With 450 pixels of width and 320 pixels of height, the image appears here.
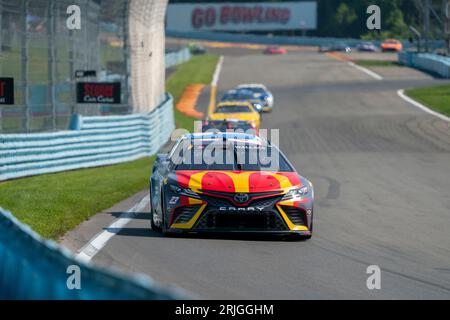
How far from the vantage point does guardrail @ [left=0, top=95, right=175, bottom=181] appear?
20125 millimetres

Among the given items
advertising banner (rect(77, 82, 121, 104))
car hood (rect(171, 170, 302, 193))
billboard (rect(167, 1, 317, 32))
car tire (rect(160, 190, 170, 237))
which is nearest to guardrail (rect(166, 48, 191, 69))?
billboard (rect(167, 1, 317, 32))

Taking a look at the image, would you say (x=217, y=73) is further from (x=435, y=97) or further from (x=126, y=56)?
(x=126, y=56)

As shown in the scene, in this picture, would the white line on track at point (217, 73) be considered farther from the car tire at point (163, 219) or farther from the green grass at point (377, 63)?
the car tire at point (163, 219)

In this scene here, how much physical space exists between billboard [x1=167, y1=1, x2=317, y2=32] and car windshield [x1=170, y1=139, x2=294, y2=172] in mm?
112912

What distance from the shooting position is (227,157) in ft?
41.7

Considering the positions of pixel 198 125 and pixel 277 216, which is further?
pixel 198 125

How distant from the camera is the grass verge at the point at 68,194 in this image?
1275cm

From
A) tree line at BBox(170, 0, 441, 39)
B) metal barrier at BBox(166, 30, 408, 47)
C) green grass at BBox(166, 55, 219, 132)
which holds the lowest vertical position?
green grass at BBox(166, 55, 219, 132)

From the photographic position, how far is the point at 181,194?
11742 mm

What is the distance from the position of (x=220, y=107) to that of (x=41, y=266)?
29.5 m

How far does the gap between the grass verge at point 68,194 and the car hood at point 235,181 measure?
5.09 feet

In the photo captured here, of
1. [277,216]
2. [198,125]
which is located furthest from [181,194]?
[198,125]

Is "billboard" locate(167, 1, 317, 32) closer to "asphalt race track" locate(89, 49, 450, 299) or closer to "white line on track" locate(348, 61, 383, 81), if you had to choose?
"white line on track" locate(348, 61, 383, 81)
